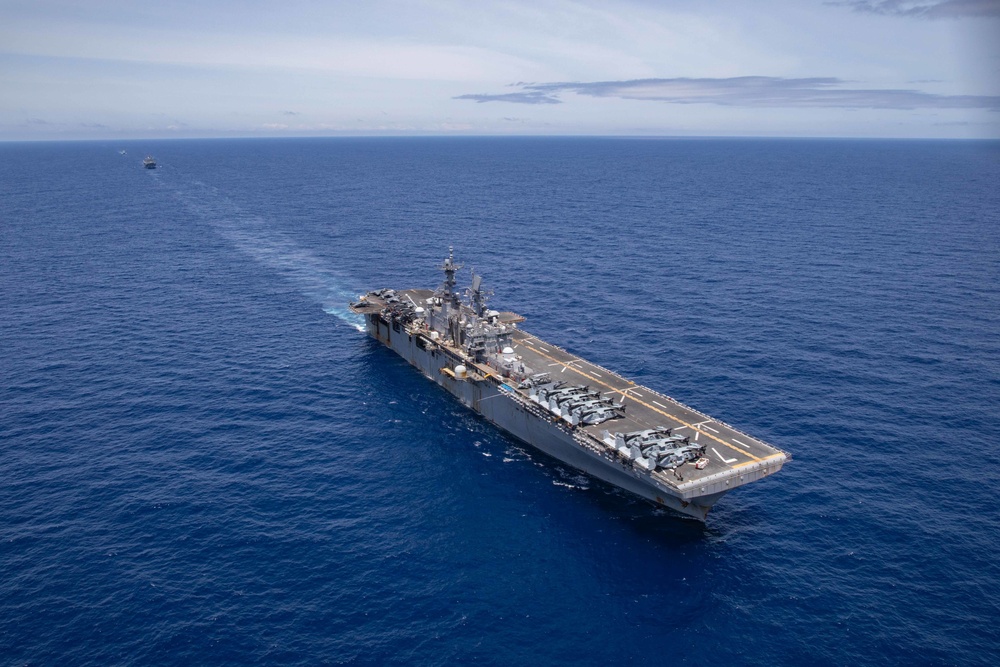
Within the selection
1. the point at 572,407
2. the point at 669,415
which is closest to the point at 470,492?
the point at 572,407

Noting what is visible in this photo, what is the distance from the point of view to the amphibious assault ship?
61250mm

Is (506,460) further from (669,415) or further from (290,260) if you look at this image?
(290,260)

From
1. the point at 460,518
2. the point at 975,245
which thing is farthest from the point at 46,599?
the point at 975,245

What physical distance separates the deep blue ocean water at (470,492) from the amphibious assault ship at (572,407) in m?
2.86

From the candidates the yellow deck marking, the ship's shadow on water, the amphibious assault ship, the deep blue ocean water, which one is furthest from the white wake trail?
the yellow deck marking

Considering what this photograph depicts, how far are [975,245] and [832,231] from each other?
30983 millimetres

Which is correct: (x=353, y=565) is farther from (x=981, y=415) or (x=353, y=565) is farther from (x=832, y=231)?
(x=832, y=231)

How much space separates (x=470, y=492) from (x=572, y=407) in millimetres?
13793

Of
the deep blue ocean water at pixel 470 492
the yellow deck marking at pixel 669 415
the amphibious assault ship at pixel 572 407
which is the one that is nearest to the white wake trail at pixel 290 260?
the deep blue ocean water at pixel 470 492

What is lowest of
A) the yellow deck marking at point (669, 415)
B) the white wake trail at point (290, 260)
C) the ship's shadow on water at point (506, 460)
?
the ship's shadow on water at point (506, 460)

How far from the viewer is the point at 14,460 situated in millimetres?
68125

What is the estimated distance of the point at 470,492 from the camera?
66625 mm

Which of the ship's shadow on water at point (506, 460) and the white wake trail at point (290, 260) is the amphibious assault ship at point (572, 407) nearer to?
the ship's shadow on water at point (506, 460)

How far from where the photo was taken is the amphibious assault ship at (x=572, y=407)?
Result: 61250 millimetres
